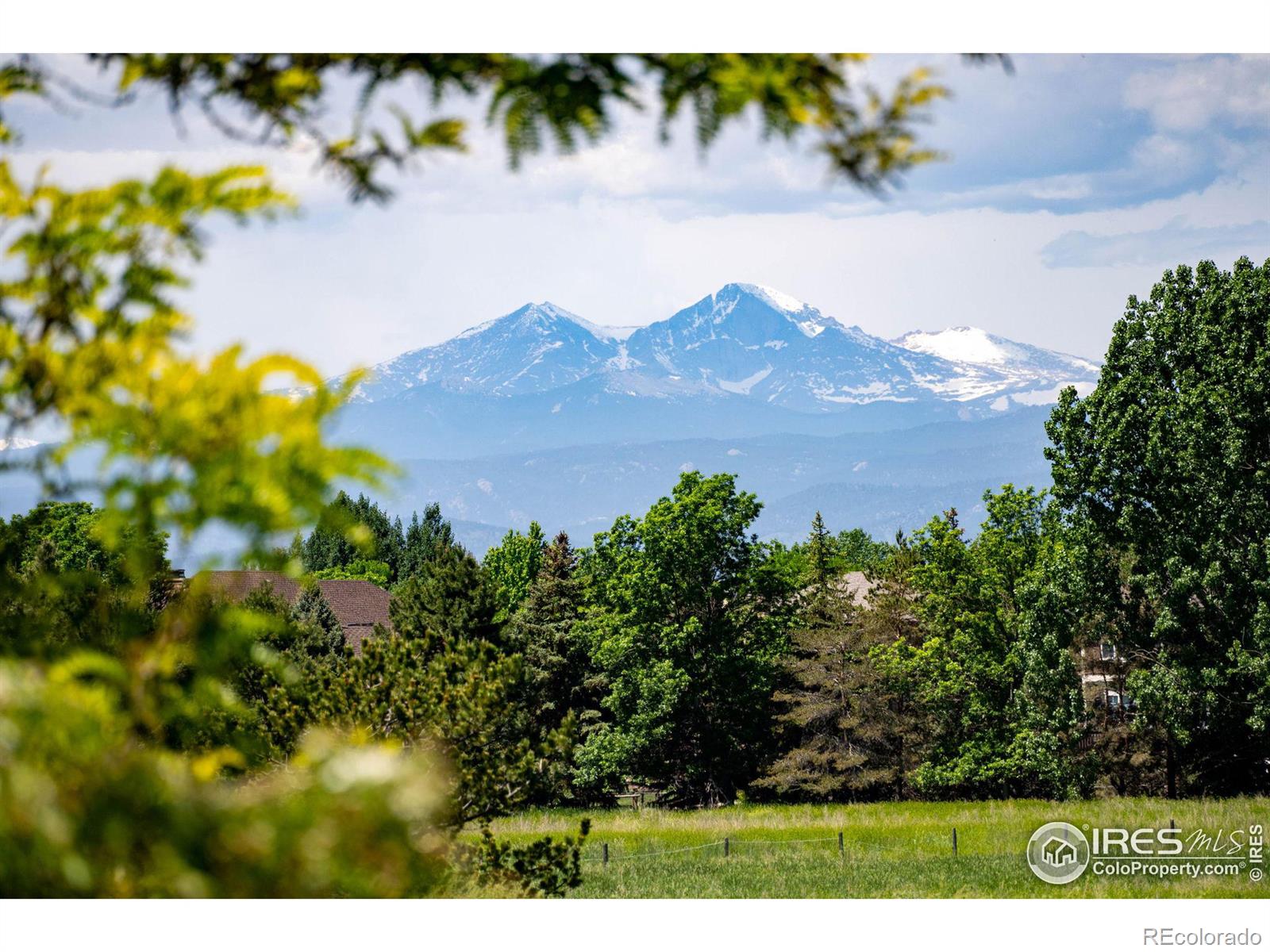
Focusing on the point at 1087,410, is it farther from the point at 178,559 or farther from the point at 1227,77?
the point at 178,559

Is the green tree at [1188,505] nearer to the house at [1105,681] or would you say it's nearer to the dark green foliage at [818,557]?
the house at [1105,681]

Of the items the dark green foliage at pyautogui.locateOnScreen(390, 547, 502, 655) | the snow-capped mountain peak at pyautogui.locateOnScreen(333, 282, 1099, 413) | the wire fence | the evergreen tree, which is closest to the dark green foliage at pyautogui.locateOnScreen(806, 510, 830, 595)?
the snow-capped mountain peak at pyautogui.locateOnScreen(333, 282, 1099, 413)

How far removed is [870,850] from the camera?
9.54m

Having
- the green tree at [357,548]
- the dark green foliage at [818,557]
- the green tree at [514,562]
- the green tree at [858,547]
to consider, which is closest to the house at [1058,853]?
the dark green foliage at [818,557]

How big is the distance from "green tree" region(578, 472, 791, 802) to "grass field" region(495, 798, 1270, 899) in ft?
15.0

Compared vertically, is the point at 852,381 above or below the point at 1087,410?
above

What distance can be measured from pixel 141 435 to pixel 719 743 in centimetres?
2068

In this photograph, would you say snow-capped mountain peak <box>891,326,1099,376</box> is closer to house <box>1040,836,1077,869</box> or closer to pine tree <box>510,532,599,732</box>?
house <box>1040,836,1077,869</box>

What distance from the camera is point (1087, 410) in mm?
12258

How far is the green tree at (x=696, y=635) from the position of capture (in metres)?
21.2

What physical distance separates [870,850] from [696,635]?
11.9 meters

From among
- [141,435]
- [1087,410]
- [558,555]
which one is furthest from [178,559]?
[558,555]

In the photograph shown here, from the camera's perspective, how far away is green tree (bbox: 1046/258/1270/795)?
1041 centimetres
